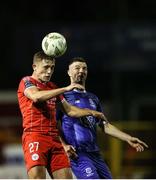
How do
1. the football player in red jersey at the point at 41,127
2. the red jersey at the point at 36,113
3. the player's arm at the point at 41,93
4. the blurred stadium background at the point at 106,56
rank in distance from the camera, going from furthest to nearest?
the blurred stadium background at the point at 106,56
the red jersey at the point at 36,113
the football player in red jersey at the point at 41,127
the player's arm at the point at 41,93

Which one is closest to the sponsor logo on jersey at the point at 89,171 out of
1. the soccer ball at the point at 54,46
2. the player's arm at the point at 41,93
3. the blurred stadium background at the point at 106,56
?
the player's arm at the point at 41,93

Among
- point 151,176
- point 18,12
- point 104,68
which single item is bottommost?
point 151,176

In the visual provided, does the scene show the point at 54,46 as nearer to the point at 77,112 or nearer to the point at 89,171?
the point at 77,112

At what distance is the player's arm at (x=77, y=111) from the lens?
9.95 metres

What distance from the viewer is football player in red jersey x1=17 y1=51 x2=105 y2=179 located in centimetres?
970

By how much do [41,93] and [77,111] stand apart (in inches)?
30.4

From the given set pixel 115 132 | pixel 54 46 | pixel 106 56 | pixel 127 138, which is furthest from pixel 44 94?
pixel 106 56

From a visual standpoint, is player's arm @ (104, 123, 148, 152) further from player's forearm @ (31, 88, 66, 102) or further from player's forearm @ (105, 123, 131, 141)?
player's forearm @ (31, 88, 66, 102)

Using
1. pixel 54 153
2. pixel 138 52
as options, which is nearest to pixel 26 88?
pixel 54 153

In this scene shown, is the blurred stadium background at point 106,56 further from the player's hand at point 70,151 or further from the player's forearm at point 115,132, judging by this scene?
the player's hand at point 70,151

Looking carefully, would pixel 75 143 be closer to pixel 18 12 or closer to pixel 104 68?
pixel 104 68

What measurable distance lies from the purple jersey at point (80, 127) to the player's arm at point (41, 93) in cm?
101

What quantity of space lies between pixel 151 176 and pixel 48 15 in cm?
1532

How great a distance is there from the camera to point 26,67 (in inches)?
1056
